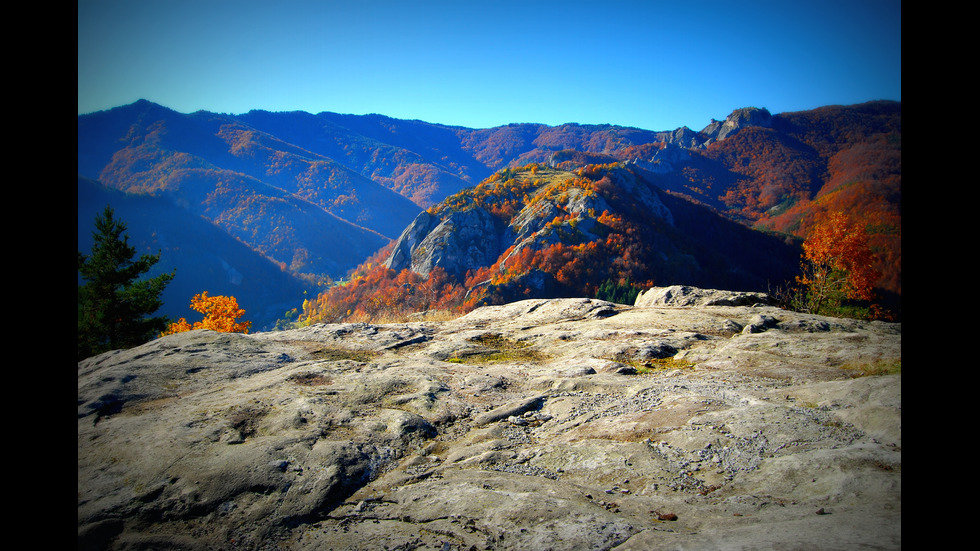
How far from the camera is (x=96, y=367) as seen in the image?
38.2ft

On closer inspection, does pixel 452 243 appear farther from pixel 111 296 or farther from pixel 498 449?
pixel 498 449

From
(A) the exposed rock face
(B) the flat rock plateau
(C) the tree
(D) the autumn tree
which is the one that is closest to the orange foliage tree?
(C) the tree

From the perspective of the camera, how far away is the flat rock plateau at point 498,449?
466 cm

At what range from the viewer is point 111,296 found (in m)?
25.5

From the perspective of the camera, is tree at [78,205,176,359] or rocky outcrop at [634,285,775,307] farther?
tree at [78,205,176,359]

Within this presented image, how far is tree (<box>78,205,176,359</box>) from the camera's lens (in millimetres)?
24797

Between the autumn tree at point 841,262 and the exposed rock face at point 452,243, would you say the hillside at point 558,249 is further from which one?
the autumn tree at point 841,262

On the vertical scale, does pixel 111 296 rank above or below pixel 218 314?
above

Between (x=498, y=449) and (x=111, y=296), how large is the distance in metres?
31.0

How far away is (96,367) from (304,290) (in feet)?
646

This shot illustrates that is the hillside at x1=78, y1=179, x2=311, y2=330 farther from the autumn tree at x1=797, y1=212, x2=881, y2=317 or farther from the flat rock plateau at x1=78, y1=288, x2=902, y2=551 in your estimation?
the autumn tree at x1=797, y1=212, x2=881, y2=317

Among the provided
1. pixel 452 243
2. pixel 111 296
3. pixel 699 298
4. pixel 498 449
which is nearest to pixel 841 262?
pixel 699 298

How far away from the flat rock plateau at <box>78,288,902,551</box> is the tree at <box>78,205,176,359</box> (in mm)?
17833
